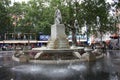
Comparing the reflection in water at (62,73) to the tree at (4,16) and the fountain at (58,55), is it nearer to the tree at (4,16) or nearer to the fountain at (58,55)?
the fountain at (58,55)

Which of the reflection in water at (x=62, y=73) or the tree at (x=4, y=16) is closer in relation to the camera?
the reflection in water at (x=62, y=73)

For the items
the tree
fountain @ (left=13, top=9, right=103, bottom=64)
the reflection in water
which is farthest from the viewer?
the tree

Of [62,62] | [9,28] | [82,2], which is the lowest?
[62,62]

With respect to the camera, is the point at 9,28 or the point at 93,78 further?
the point at 9,28

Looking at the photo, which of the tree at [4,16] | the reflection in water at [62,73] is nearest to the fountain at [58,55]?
the reflection in water at [62,73]

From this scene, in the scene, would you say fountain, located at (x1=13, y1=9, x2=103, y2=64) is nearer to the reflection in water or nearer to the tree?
the reflection in water

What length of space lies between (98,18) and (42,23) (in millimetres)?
11425

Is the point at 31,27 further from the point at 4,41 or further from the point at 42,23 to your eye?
the point at 4,41

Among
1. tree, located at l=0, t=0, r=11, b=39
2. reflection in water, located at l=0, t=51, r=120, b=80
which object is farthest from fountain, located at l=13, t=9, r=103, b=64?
tree, located at l=0, t=0, r=11, b=39

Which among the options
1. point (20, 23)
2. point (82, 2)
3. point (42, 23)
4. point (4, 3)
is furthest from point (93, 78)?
point (20, 23)

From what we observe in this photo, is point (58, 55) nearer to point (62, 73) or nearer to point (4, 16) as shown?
point (62, 73)

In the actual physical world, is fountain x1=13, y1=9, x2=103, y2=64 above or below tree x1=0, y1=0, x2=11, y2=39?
below

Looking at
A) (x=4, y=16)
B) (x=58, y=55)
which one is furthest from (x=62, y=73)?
(x=4, y=16)

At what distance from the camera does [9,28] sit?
63.4 m
